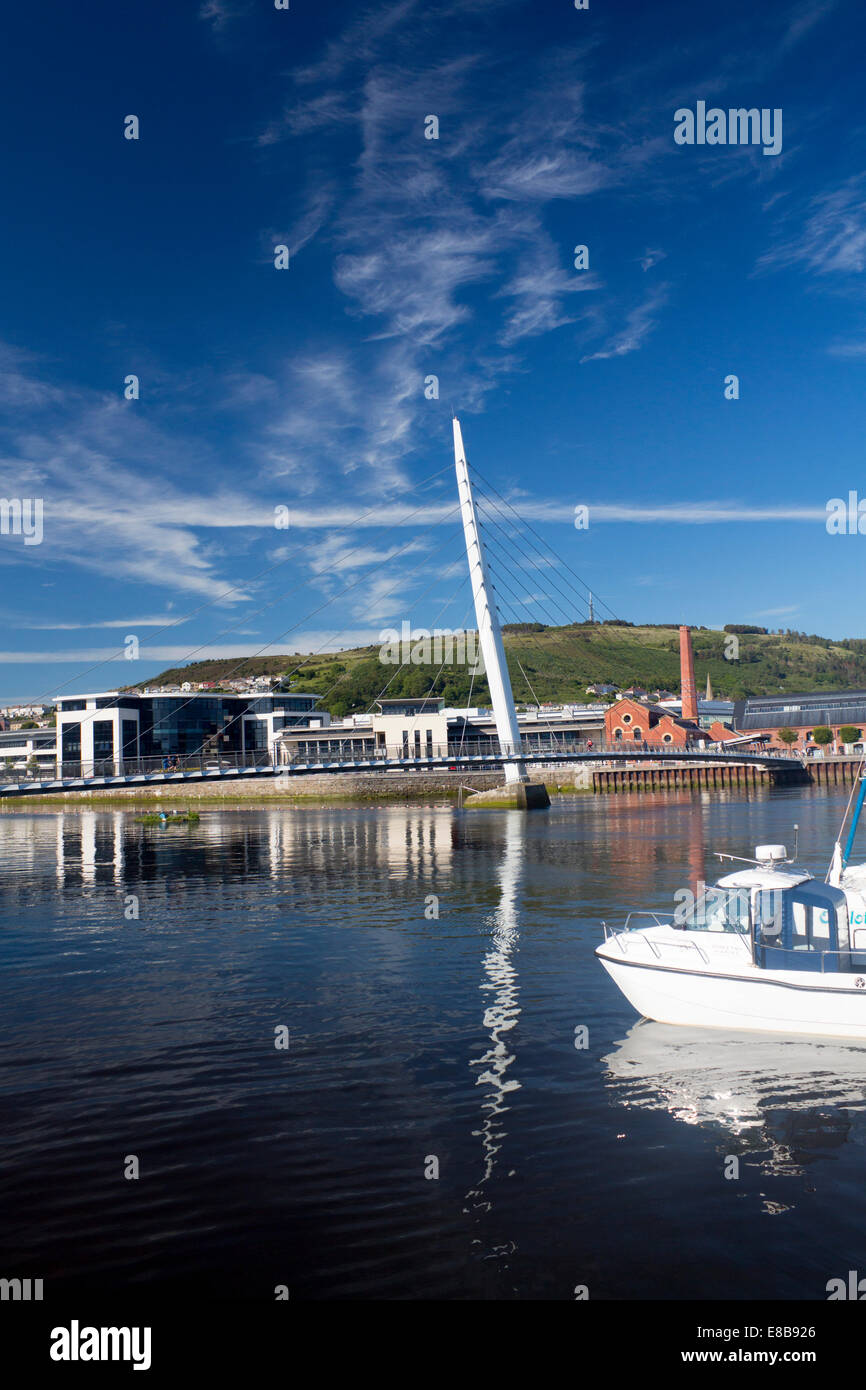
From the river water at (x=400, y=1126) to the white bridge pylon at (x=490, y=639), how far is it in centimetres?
4040

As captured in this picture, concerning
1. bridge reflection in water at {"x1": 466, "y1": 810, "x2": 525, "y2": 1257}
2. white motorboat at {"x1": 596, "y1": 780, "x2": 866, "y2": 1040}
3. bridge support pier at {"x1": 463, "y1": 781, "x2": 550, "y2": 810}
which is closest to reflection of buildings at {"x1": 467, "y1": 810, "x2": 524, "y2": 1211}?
bridge reflection in water at {"x1": 466, "y1": 810, "x2": 525, "y2": 1257}

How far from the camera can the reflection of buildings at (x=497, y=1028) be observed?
10.1 m

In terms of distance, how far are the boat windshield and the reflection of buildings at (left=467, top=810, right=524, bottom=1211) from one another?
3098 millimetres

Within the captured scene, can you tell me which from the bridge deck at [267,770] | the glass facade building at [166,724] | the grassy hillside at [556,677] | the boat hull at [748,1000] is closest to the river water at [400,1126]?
the boat hull at [748,1000]

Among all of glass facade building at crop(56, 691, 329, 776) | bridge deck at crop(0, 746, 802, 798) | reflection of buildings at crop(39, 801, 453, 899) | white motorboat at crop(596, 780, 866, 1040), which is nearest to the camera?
white motorboat at crop(596, 780, 866, 1040)

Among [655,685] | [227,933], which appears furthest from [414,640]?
[227,933]

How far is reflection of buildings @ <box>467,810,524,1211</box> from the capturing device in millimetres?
10148

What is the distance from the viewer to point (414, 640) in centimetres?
18725

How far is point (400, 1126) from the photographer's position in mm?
10609

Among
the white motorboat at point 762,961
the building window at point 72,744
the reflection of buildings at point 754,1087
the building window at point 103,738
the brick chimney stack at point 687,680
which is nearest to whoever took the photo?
the reflection of buildings at point 754,1087

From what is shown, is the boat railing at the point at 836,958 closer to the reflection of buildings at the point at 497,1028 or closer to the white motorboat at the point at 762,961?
the white motorboat at the point at 762,961

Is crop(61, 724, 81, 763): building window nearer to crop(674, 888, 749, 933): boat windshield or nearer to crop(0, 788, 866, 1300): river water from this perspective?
crop(0, 788, 866, 1300): river water

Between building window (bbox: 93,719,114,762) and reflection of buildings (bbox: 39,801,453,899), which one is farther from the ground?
building window (bbox: 93,719,114,762)

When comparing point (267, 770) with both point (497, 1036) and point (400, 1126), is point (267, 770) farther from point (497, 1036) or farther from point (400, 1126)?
point (400, 1126)
